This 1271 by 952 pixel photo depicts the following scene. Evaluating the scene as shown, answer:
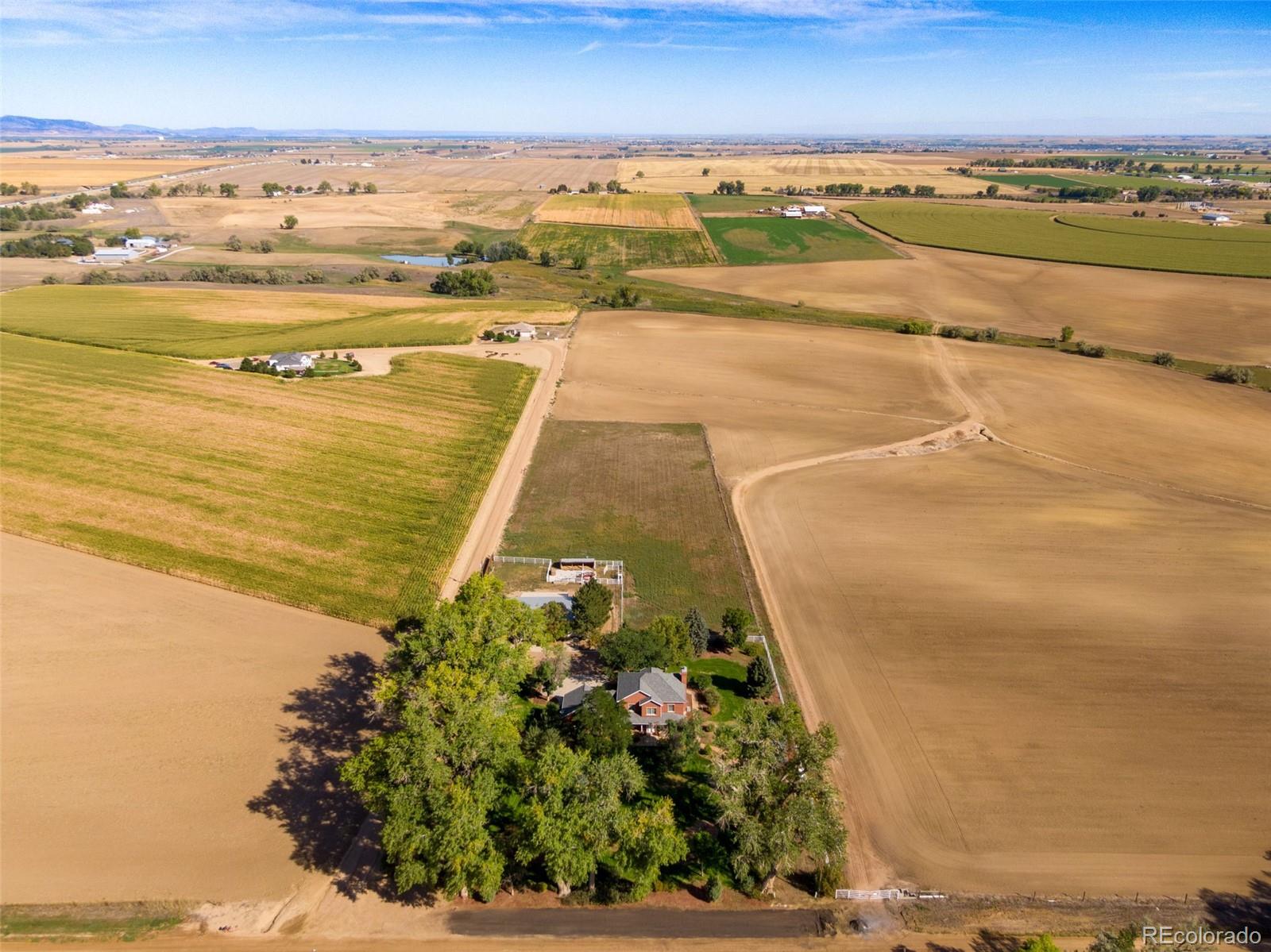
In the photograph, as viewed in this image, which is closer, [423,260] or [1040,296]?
[1040,296]

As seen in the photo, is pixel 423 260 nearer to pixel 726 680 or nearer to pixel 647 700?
pixel 726 680

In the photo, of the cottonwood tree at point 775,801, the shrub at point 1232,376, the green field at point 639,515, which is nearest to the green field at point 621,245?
the green field at point 639,515

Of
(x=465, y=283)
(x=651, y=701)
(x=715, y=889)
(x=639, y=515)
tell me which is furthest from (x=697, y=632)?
(x=465, y=283)

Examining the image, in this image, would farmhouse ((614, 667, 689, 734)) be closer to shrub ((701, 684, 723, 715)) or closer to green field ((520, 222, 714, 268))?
shrub ((701, 684, 723, 715))

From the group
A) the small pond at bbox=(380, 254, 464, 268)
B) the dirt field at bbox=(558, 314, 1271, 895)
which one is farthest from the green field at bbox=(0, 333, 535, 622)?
the small pond at bbox=(380, 254, 464, 268)

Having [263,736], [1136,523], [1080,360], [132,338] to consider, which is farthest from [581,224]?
[263,736]

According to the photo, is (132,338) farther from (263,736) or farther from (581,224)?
(581,224)
